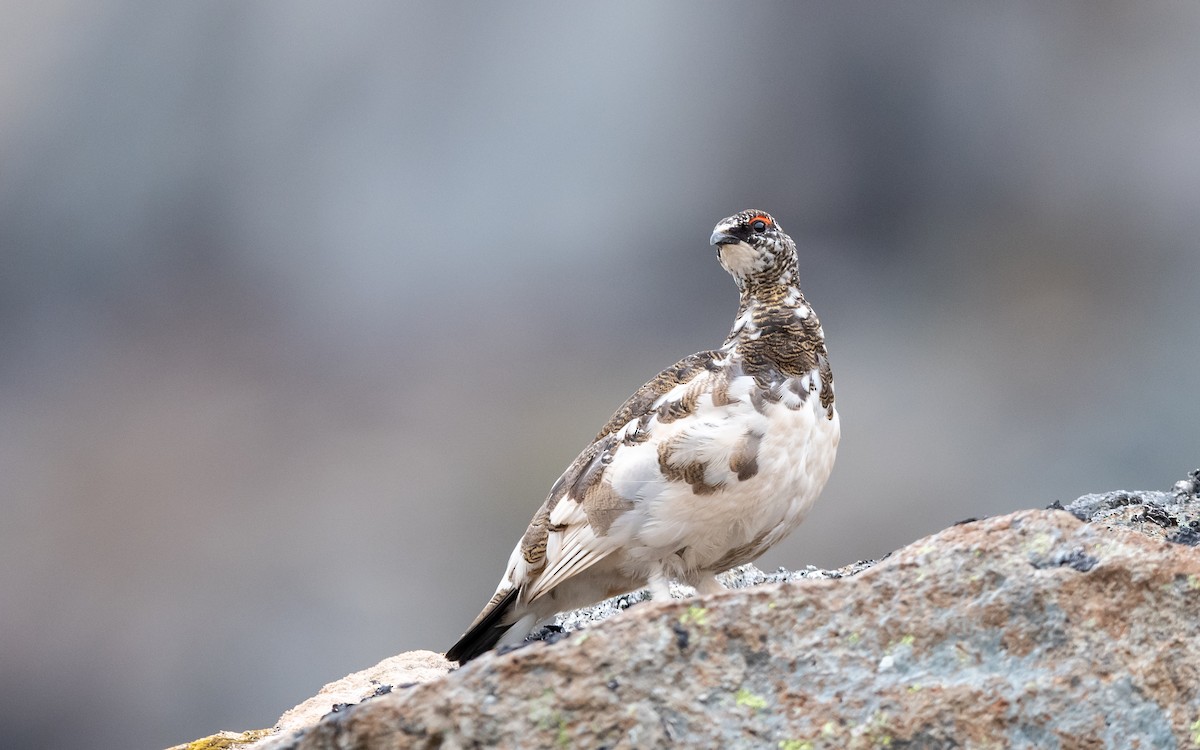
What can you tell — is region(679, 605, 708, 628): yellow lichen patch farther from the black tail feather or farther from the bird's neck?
the black tail feather

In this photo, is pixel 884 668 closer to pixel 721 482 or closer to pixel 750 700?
Answer: pixel 750 700

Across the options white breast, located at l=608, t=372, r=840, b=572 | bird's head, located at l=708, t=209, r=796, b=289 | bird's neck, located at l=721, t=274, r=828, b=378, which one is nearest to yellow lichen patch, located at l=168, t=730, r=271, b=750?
white breast, located at l=608, t=372, r=840, b=572

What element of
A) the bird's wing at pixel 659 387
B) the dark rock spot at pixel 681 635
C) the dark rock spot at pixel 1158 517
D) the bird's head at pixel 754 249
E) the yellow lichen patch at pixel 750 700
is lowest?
the yellow lichen patch at pixel 750 700

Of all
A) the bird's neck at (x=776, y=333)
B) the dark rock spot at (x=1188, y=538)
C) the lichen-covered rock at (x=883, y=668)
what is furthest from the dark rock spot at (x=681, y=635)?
the bird's neck at (x=776, y=333)

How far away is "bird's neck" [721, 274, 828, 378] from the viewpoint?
10.2ft

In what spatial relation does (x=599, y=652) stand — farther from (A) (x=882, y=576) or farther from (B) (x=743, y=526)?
(B) (x=743, y=526)

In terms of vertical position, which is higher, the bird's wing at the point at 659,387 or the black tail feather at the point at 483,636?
the bird's wing at the point at 659,387

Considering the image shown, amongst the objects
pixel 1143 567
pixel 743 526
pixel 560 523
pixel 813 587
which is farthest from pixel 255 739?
pixel 1143 567

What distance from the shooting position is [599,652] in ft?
5.90

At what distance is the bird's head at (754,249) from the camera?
3.30m

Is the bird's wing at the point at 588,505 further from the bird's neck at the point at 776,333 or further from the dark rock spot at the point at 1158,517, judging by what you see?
the dark rock spot at the point at 1158,517

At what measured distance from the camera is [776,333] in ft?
10.5

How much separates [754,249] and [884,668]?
1704 mm

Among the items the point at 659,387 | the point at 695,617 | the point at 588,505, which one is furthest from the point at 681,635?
the point at 659,387
